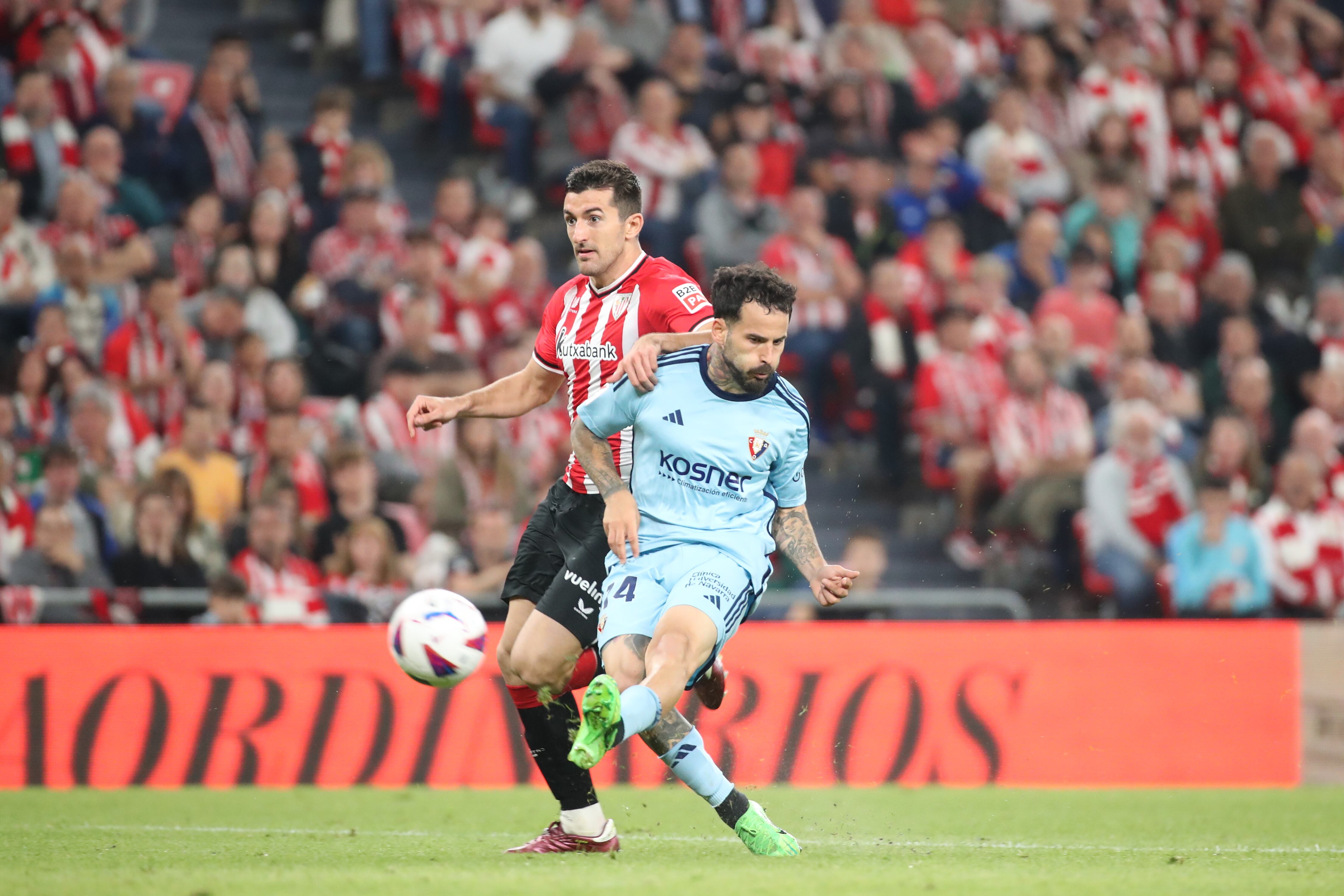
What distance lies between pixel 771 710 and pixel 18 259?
6282mm

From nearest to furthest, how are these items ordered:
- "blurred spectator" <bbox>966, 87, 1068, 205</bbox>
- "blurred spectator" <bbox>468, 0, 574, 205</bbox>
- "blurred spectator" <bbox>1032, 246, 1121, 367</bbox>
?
"blurred spectator" <bbox>1032, 246, 1121, 367</bbox> → "blurred spectator" <bbox>468, 0, 574, 205</bbox> → "blurred spectator" <bbox>966, 87, 1068, 205</bbox>

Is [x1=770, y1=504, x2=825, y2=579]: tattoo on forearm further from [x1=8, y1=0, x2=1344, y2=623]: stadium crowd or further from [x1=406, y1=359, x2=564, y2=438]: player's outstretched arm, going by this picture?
[x1=8, y1=0, x2=1344, y2=623]: stadium crowd

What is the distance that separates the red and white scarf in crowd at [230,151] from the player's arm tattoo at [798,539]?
8.17 m

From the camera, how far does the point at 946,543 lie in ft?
44.7

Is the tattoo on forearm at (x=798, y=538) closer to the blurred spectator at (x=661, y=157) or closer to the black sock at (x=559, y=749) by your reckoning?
the black sock at (x=559, y=749)

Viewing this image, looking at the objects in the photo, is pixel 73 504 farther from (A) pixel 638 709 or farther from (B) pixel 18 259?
(A) pixel 638 709

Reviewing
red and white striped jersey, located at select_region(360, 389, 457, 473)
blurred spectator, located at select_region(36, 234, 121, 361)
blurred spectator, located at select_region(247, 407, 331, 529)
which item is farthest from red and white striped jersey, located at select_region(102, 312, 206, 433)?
red and white striped jersey, located at select_region(360, 389, 457, 473)

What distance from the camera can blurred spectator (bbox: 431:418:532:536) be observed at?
11.9 metres

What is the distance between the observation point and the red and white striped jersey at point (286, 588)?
1106cm

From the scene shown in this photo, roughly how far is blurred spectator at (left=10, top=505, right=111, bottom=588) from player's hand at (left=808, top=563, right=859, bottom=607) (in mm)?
6453

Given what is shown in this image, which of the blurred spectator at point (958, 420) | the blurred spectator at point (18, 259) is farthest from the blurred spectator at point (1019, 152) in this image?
the blurred spectator at point (18, 259)

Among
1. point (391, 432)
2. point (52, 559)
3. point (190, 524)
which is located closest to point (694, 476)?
point (190, 524)

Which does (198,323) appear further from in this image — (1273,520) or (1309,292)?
(1309,292)

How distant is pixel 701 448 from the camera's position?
6297 mm
